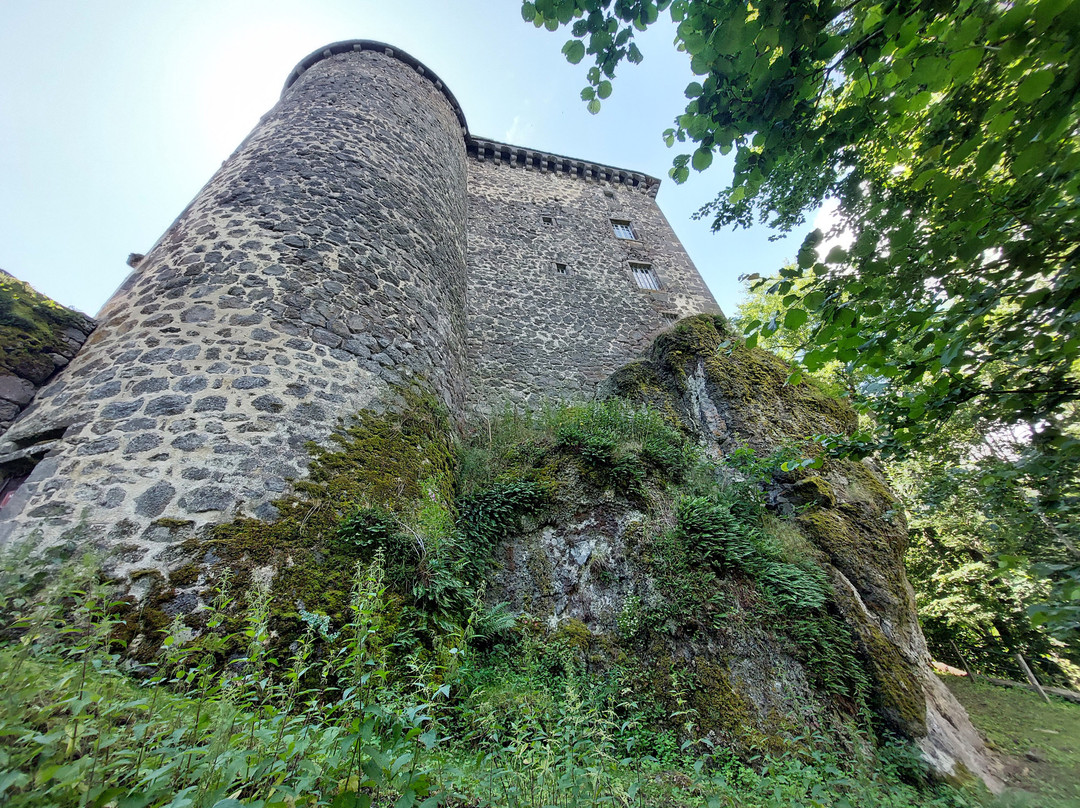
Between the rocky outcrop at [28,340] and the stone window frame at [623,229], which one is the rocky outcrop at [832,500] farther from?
the stone window frame at [623,229]

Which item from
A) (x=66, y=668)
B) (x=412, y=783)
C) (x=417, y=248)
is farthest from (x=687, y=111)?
(x=417, y=248)

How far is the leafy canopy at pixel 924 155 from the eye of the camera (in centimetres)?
167

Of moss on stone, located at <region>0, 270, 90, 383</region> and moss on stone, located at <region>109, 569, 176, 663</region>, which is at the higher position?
moss on stone, located at <region>0, 270, 90, 383</region>

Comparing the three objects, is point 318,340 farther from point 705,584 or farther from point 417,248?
point 705,584

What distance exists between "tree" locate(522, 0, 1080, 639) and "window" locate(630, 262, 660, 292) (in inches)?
356

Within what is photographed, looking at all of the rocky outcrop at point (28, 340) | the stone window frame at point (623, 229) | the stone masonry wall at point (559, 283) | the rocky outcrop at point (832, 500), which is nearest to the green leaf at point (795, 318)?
the rocky outcrop at point (832, 500)

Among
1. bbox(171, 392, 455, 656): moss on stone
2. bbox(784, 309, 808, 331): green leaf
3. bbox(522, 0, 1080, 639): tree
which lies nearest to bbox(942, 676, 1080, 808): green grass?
bbox(522, 0, 1080, 639): tree

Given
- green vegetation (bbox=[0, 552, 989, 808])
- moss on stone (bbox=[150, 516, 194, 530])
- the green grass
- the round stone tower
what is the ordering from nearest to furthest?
green vegetation (bbox=[0, 552, 989, 808]) < moss on stone (bbox=[150, 516, 194, 530]) < the round stone tower < the green grass

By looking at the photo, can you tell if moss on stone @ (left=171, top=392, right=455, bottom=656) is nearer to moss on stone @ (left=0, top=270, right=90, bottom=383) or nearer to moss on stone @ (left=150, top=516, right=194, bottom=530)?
moss on stone @ (left=150, top=516, right=194, bottom=530)

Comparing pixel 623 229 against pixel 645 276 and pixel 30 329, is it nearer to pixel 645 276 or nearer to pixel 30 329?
pixel 645 276

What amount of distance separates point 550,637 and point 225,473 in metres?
3.19

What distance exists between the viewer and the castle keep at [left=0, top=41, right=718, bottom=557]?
10.9 ft

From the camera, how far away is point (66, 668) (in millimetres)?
1822

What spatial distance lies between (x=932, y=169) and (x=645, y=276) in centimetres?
1070
